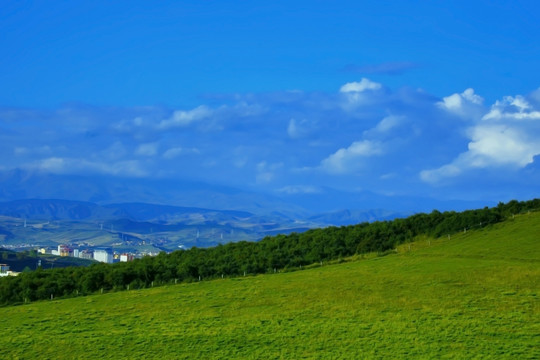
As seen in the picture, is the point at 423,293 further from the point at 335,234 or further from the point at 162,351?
the point at 335,234

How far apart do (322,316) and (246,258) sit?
38843mm

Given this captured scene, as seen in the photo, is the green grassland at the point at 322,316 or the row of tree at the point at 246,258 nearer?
the green grassland at the point at 322,316

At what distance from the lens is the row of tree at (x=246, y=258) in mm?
83188

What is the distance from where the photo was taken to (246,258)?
9500 cm

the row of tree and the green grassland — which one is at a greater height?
the row of tree

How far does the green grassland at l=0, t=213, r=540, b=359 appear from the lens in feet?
159

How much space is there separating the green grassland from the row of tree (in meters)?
7.53

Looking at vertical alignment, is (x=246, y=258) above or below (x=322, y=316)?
above

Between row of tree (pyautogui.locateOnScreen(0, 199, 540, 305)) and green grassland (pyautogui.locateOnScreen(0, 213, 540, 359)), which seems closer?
green grassland (pyautogui.locateOnScreen(0, 213, 540, 359))

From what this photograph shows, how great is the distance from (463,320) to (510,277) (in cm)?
1486

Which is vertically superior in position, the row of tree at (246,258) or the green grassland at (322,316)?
the row of tree at (246,258)

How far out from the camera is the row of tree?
273 ft

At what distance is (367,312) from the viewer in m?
56.7

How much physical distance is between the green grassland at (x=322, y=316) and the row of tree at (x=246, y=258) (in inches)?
296
